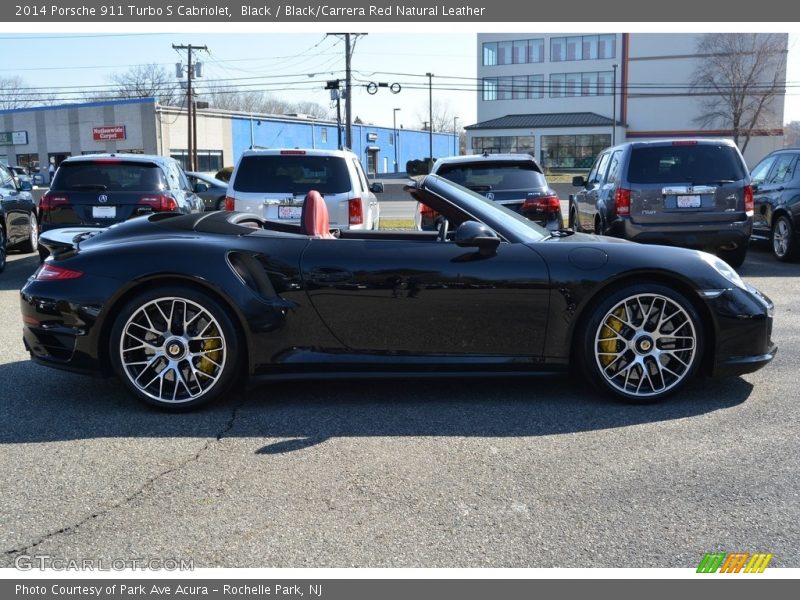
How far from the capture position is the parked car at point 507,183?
31.6 ft

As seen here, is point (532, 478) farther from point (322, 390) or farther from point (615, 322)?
point (322, 390)

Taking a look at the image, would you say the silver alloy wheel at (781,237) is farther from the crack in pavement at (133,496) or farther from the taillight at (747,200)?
the crack in pavement at (133,496)

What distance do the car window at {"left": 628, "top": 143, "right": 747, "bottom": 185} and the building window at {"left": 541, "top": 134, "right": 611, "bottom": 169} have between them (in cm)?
6246

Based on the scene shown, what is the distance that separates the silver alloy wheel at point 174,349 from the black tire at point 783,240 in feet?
30.6

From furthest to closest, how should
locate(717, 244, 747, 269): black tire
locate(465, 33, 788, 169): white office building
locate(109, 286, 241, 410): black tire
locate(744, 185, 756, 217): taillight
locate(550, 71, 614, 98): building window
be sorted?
locate(550, 71, 614, 98): building window, locate(465, 33, 788, 169): white office building, locate(717, 244, 747, 269): black tire, locate(744, 185, 756, 217): taillight, locate(109, 286, 241, 410): black tire

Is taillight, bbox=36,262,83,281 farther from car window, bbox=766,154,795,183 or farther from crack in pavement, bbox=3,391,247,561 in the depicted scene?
car window, bbox=766,154,795,183

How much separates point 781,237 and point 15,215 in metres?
11.2

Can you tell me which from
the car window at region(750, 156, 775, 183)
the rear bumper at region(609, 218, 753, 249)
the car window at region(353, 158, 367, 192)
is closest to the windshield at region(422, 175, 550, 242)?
the car window at region(353, 158, 367, 192)

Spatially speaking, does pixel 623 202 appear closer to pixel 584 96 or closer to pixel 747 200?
pixel 747 200

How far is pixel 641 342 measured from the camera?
470 cm

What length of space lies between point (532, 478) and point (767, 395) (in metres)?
2.06

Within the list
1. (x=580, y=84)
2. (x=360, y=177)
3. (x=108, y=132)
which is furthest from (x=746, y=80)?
(x=360, y=177)

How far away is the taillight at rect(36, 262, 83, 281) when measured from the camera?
471 centimetres

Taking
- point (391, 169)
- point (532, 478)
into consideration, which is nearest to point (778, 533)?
point (532, 478)
